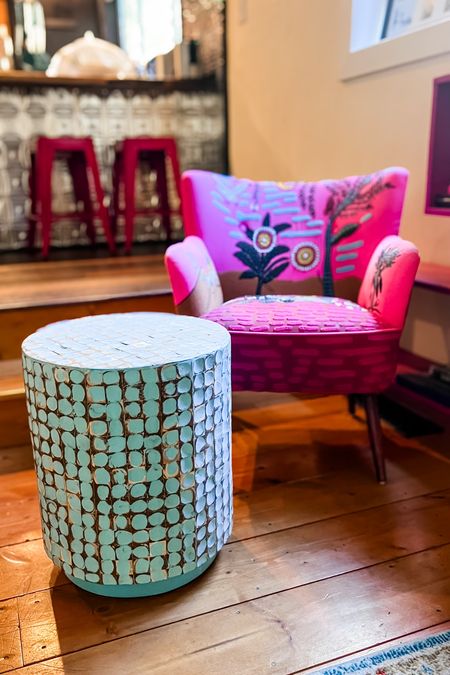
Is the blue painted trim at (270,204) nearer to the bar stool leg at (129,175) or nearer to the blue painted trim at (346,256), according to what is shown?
the blue painted trim at (346,256)

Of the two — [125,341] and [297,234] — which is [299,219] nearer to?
[297,234]

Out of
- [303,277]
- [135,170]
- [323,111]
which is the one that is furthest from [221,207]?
[135,170]

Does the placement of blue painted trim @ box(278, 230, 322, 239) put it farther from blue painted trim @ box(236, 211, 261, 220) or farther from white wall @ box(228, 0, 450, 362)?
white wall @ box(228, 0, 450, 362)

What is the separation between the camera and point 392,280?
5.21 ft

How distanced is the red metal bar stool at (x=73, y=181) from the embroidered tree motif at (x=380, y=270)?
1903mm

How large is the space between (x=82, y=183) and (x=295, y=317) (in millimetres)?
2175

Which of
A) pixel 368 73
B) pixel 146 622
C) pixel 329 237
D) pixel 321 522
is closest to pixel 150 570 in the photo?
pixel 146 622

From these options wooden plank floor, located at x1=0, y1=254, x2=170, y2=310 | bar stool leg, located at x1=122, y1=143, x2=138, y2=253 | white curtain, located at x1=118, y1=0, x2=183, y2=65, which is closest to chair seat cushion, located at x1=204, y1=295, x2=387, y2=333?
wooden plank floor, located at x1=0, y1=254, x2=170, y2=310

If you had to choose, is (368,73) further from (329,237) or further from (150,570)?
(150,570)

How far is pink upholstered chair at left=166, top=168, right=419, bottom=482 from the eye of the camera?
1.55m

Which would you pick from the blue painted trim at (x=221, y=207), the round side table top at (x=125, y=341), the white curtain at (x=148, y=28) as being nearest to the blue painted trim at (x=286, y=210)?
the blue painted trim at (x=221, y=207)

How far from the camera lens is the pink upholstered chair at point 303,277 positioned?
155 centimetres

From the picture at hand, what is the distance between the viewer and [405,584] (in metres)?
1.25

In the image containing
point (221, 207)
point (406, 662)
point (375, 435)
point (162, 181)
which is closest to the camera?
point (406, 662)
